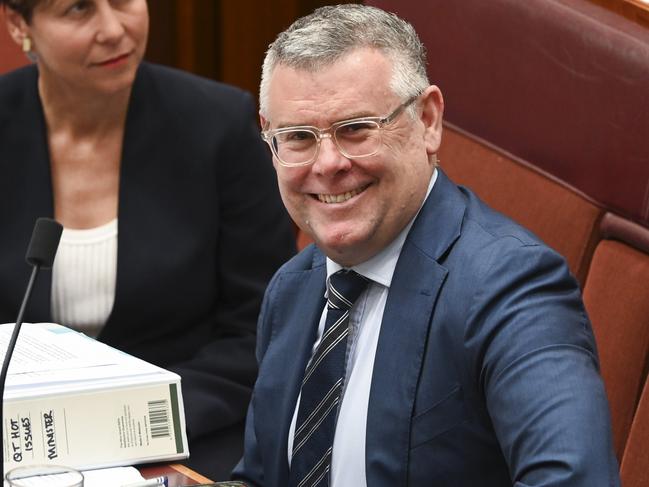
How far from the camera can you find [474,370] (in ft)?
4.41

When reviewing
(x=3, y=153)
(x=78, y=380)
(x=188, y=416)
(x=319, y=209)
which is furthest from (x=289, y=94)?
(x=3, y=153)

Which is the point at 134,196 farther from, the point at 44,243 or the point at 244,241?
the point at 44,243

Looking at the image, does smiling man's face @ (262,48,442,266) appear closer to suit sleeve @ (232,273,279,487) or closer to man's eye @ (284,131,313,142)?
man's eye @ (284,131,313,142)

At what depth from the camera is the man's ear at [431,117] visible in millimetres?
1488

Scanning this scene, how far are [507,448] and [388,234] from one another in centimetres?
34

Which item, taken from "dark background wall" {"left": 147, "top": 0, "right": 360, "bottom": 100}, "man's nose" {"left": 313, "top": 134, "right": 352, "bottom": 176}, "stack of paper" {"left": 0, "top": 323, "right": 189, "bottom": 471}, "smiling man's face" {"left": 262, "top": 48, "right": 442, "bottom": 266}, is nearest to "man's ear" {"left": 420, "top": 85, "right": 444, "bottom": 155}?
"smiling man's face" {"left": 262, "top": 48, "right": 442, "bottom": 266}

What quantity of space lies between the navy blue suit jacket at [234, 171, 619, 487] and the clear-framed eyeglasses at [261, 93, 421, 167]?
4.5 inches

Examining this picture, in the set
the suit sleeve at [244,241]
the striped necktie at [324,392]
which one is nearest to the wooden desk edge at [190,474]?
the striped necktie at [324,392]

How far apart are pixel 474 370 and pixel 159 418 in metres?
0.39

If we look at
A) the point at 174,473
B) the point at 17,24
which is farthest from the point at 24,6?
the point at 174,473

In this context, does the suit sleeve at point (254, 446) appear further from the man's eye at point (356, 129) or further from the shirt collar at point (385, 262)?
the man's eye at point (356, 129)

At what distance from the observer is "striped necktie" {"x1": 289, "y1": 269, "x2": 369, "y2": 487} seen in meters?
1.47

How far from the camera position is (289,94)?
1.44 metres

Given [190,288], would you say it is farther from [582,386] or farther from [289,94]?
[582,386]
